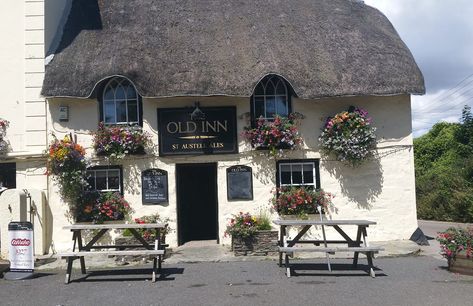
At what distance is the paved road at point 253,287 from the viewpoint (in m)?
6.89

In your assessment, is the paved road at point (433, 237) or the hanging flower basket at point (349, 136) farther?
the hanging flower basket at point (349, 136)

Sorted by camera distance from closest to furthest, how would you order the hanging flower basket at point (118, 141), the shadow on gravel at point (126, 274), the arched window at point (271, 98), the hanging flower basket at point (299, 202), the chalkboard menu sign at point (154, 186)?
the shadow on gravel at point (126, 274), the hanging flower basket at point (118, 141), the hanging flower basket at point (299, 202), the chalkboard menu sign at point (154, 186), the arched window at point (271, 98)

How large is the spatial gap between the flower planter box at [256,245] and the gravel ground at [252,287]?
0.75 m

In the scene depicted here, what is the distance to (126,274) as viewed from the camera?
8.77 metres

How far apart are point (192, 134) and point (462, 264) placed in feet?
20.6

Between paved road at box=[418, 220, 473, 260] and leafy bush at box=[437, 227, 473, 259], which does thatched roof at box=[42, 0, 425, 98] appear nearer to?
paved road at box=[418, 220, 473, 260]

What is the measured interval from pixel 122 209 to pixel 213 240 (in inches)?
96.9

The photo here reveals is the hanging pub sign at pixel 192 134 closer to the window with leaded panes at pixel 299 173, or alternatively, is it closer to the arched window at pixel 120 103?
the arched window at pixel 120 103

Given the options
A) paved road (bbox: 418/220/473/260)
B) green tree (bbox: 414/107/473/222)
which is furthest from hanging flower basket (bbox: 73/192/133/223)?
green tree (bbox: 414/107/473/222)

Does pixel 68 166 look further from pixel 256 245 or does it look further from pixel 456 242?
pixel 456 242

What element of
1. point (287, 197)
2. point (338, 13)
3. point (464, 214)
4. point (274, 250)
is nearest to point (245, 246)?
point (274, 250)

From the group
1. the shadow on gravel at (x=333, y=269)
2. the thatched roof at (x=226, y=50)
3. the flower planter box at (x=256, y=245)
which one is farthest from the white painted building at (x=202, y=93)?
the shadow on gravel at (x=333, y=269)

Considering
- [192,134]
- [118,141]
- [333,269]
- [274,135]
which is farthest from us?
[192,134]

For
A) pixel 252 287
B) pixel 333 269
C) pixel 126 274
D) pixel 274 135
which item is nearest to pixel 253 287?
pixel 252 287
